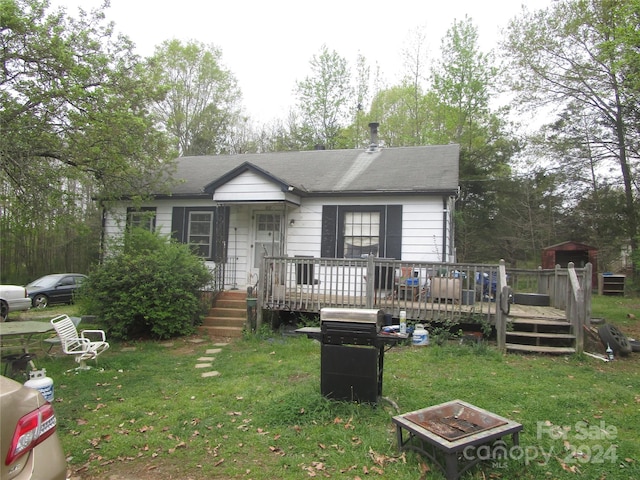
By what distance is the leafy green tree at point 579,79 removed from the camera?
1595 centimetres

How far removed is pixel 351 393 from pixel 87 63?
27.8 ft

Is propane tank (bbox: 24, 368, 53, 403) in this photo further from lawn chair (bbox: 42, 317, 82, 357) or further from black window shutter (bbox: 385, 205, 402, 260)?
black window shutter (bbox: 385, 205, 402, 260)

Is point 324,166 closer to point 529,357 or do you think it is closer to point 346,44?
point 529,357

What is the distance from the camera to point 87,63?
8.41 meters

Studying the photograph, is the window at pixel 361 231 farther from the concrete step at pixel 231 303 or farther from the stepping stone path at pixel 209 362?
the stepping stone path at pixel 209 362

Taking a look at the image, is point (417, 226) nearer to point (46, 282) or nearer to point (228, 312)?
point (228, 312)

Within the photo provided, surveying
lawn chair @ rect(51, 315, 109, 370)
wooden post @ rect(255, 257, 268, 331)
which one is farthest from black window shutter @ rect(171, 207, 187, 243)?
lawn chair @ rect(51, 315, 109, 370)

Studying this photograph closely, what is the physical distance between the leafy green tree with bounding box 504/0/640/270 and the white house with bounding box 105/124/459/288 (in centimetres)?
920

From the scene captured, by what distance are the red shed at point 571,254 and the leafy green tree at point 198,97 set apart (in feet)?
60.2

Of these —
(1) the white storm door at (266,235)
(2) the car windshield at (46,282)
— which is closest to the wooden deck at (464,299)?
(1) the white storm door at (266,235)

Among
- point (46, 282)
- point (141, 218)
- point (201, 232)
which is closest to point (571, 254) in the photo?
Answer: point (201, 232)

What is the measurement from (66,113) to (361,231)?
6894 millimetres

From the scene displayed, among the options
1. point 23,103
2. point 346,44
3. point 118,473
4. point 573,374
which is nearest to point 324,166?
point 23,103

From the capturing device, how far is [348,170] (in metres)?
11.4
